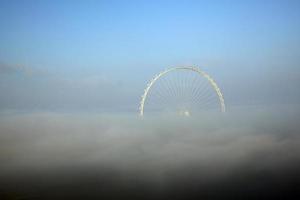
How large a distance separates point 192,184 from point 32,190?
122 feet

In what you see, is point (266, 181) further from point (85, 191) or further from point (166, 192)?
point (85, 191)

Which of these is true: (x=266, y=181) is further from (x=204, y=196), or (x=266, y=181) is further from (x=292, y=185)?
(x=204, y=196)

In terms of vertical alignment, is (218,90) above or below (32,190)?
above

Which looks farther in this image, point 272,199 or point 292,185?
point 292,185

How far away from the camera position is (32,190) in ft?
218

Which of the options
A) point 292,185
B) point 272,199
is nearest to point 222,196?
point 272,199

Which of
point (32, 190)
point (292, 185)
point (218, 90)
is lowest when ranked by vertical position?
point (32, 190)

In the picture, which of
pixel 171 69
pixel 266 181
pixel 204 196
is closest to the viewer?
pixel 171 69

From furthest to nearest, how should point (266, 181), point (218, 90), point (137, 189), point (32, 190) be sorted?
point (266, 181) < point (137, 189) < point (32, 190) < point (218, 90)

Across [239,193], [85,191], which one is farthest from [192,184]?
[85,191]

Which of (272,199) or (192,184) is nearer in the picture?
(272,199)

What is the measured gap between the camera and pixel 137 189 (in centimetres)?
7806

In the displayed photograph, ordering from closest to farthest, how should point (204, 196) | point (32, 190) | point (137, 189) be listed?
1. point (32, 190)
2. point (204, 196)
3. point (137, 189)

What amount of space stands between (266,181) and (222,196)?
17888mm
